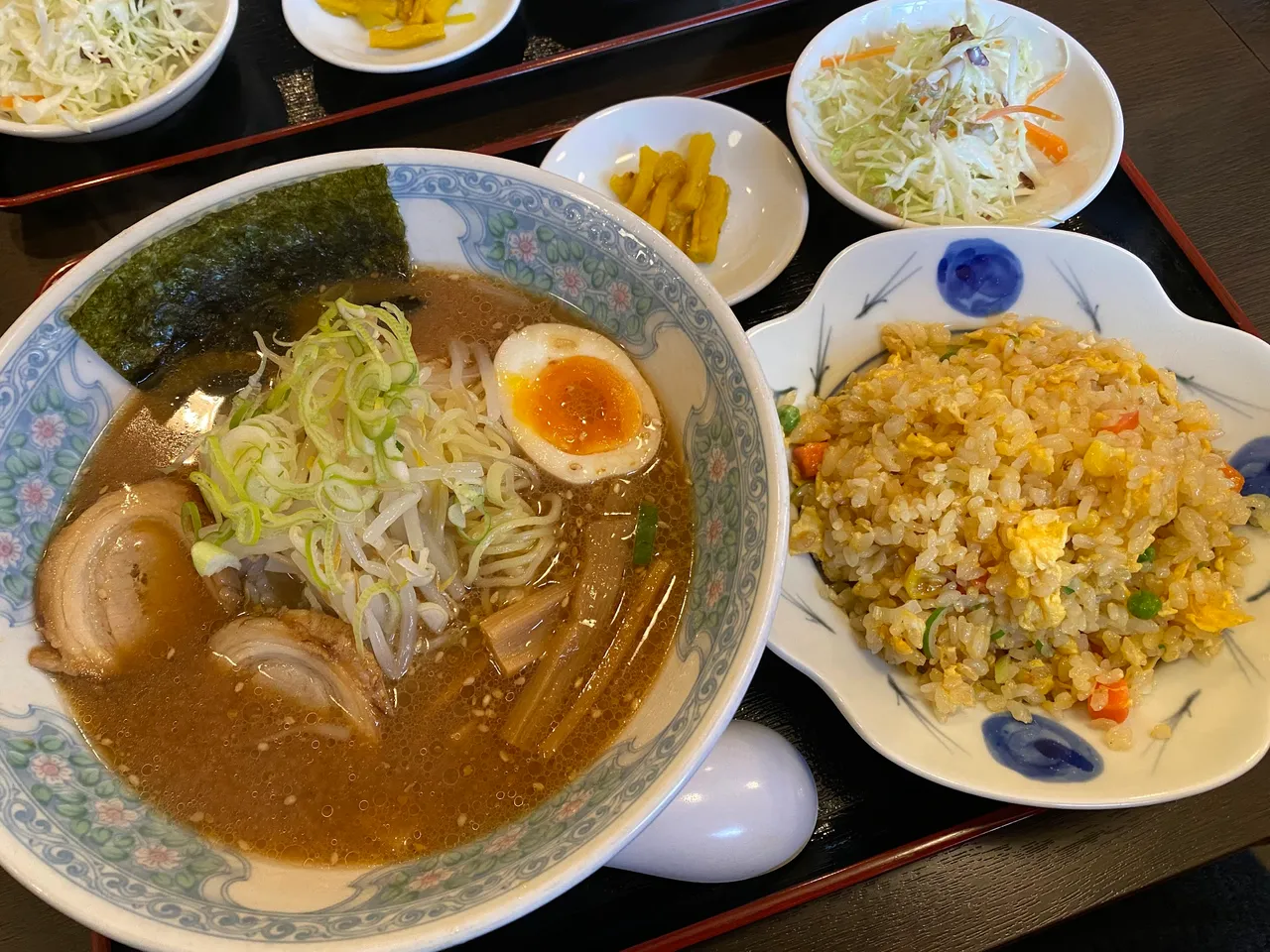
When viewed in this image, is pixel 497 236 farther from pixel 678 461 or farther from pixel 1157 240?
pixel 1157 240

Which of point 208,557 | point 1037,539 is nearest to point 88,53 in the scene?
point 208,557

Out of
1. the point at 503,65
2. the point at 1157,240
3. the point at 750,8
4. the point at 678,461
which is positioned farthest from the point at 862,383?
the point at 503,65

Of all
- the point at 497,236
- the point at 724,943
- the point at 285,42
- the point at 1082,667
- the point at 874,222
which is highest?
the point at 285,42

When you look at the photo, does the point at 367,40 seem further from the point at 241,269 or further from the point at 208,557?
the point at 208,557

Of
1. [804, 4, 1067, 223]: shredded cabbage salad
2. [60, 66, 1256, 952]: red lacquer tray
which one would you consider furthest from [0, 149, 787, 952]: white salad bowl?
[804, 4, 1067, 223]: shredded cabbage salad

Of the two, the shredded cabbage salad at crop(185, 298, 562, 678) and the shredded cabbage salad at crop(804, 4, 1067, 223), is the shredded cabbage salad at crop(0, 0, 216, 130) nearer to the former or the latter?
the shredded cabbage salad at crop(185, 298, 562, 678)

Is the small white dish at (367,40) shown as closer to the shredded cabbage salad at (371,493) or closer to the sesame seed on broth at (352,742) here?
the shredded cabbage salad at (371,493)

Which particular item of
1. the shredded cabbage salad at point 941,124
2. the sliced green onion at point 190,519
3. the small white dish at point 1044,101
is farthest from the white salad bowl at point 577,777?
the shredded cabbage salad at point 941,124
